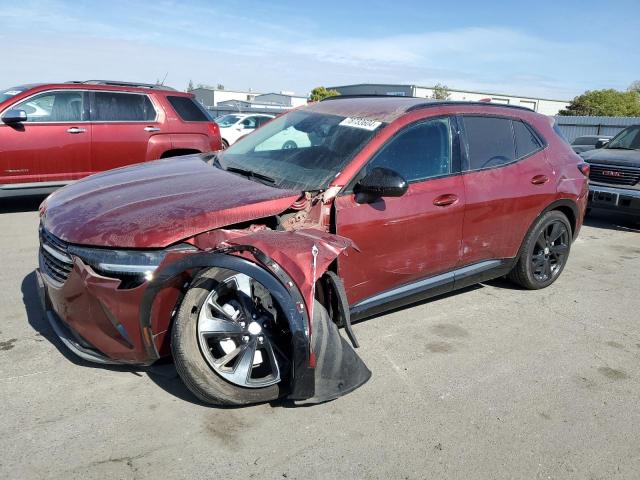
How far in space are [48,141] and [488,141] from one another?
608cm

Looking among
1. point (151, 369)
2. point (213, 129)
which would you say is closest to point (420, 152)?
point (151, 369)

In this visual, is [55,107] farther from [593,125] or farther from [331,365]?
[593,125]

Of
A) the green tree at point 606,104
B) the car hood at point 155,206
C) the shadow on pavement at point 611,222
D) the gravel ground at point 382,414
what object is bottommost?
the gravel ground at point 382,414

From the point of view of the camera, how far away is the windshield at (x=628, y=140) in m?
9.37

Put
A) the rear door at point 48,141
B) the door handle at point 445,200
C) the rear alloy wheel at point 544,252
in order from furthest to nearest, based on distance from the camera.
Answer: the rear door at point 48,141
the rear alloy wheel at point 544,252
the door handle at point 445,200

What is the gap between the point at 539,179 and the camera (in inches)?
191

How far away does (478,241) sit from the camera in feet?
14.3

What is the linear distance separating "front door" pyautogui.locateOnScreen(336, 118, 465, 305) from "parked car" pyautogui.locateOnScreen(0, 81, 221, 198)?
528 centimetres

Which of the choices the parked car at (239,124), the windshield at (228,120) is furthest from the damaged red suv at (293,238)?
the windshield at (228,120)

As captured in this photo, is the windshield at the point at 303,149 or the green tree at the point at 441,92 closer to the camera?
the windshield at the point at 303,149

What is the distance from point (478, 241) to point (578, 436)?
5.86ft

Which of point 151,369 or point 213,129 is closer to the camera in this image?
point 151,369

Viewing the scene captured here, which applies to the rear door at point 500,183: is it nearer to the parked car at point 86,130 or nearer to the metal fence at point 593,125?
the parked car at point 86,130

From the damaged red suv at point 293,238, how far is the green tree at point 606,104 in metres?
46.2
